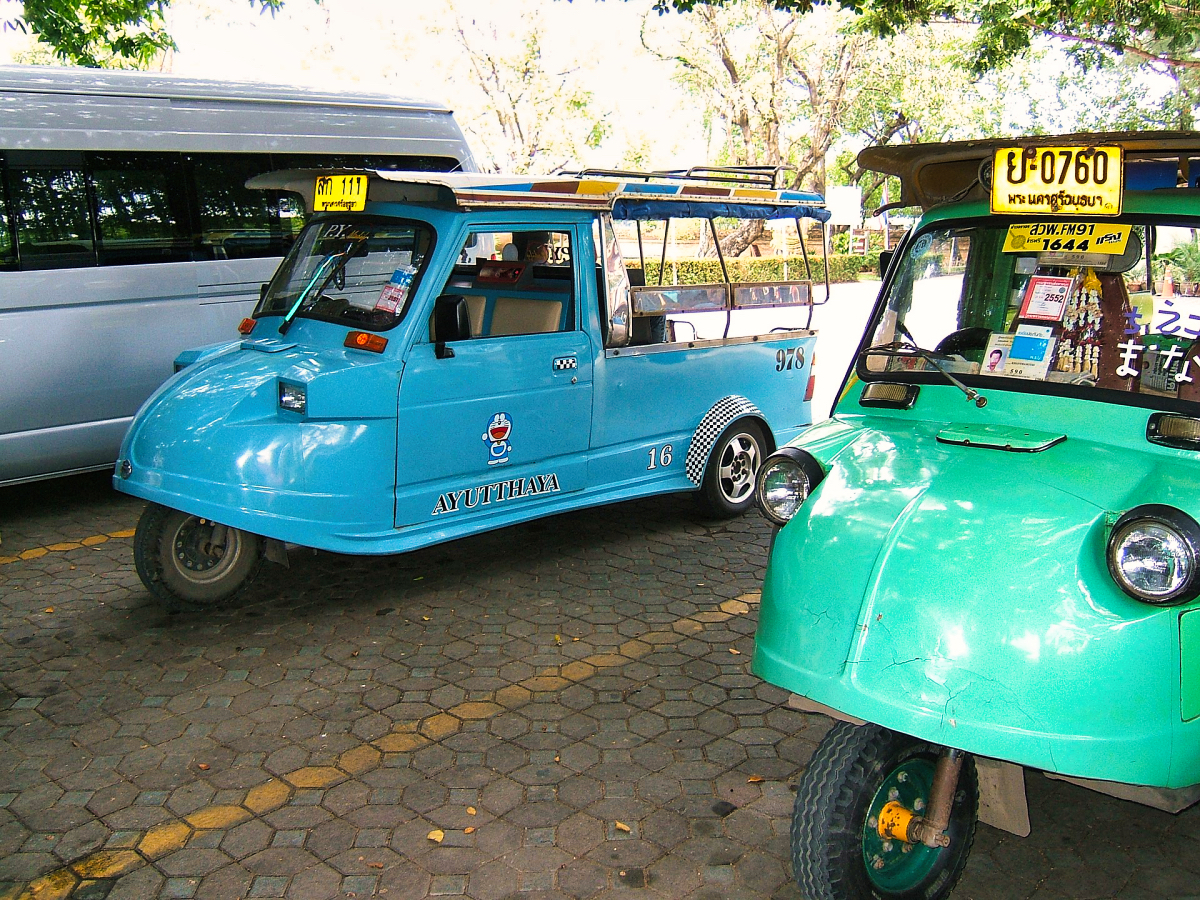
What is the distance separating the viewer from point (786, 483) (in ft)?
11.5

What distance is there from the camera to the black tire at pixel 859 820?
2.89 metres

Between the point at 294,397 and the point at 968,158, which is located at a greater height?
the point at 968,158

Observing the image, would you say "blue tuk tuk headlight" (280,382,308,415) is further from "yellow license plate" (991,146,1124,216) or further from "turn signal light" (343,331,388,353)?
"yellow license plate" (991,146,1124,216)

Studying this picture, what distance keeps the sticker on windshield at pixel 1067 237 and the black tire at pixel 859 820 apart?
1.92 meters

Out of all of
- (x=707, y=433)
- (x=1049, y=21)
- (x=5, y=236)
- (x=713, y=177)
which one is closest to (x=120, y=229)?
(x=5, y=236)

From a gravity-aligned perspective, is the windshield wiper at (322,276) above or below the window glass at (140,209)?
below

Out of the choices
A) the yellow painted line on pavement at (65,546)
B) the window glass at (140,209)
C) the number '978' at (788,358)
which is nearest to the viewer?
the yellow painted line on pavement at (65,546)

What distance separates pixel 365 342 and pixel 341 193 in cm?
101

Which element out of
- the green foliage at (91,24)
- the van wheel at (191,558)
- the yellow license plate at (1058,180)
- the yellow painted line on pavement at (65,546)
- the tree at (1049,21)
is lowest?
the yellow painted line on pavement at (65,546)

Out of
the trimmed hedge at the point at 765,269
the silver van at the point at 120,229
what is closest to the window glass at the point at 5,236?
the silver van at the point at 120,229

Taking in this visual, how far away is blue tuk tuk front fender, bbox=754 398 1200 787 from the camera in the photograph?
8.79ft

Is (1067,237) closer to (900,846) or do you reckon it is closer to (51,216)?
(900,846)

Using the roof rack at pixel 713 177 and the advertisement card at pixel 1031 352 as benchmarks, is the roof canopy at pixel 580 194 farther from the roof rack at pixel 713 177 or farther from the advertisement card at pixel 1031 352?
the advertisement card at pixel 1031 352

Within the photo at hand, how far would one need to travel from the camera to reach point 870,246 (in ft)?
135
